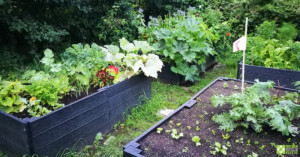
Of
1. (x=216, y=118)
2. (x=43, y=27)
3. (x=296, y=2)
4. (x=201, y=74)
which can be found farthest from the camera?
(x=296, y=2)

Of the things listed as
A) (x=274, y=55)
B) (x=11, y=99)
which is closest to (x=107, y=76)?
(x=11, y=99)

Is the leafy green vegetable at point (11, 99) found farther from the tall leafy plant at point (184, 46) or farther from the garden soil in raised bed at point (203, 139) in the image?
the tall leafy plant at point (184, 46)

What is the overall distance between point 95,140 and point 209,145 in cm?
133

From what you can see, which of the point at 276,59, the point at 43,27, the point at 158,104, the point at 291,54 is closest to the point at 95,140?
the point at 158,104

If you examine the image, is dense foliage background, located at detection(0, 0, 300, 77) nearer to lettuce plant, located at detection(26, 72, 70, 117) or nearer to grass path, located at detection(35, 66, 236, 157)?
grass path, located at detection(35, 66, 236, 157)

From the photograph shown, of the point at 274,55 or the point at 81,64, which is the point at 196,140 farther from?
the point at 274,55

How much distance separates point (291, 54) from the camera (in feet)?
14.0

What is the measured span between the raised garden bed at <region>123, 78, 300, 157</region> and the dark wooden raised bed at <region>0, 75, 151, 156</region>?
2.45 ft

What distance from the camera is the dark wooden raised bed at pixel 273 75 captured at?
4.03 metres

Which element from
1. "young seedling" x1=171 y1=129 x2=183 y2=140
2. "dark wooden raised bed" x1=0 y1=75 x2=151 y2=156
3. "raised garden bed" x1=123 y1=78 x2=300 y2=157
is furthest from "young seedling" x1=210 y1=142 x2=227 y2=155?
"dark wooden raised bed" x1=0 y1=75 x2=151 y2=156

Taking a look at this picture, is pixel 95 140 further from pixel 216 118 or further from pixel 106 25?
pixel 106 25

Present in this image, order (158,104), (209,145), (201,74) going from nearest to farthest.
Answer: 1. (209,145)
2. (158,104)
3. (201,74)

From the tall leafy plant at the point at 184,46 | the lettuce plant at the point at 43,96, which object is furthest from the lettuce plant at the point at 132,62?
the lettuce plant at the point at 43,96

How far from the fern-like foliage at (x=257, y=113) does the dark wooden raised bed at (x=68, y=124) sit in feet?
4.05
